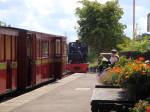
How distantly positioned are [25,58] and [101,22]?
2772 centimetres

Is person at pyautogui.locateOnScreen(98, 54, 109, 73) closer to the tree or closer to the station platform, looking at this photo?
the station platform

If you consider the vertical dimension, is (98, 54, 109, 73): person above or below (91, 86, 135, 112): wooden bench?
above

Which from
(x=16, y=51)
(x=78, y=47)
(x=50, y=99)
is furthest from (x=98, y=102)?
(x=78, y=47)

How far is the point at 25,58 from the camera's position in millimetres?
24516

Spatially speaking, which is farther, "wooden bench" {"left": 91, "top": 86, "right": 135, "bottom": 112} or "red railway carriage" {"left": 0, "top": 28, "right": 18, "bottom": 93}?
"red railway carriage" {"left": 0, "top": 28, "right": 18, "bottom": 93}

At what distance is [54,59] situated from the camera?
33344mm

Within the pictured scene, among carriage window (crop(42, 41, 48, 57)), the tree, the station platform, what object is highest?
the tree

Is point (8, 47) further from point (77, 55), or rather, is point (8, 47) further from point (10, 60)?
point (77, 55)

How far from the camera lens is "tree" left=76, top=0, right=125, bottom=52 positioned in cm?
5188

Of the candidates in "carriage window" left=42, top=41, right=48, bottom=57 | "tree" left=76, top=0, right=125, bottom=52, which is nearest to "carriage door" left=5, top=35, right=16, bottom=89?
"carriage window" left=42, top=41, right=48, bottom=57

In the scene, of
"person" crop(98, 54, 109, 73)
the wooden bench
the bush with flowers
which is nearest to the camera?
the wooden bench

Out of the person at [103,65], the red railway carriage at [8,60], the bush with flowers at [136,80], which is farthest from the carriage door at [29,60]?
the bush with flowers at [136,80]

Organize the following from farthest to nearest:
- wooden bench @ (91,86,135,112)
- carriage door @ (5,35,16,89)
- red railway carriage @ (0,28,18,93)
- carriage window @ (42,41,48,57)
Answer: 1. carriage window @ (42,41,48,57)
2. carriage door @ (5,35,16,89)
3. red railway carriage @ (0,28,18,93)
4. wooden bench @ (91,86,135,112)

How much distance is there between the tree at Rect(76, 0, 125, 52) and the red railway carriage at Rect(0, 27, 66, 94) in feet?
60.2
